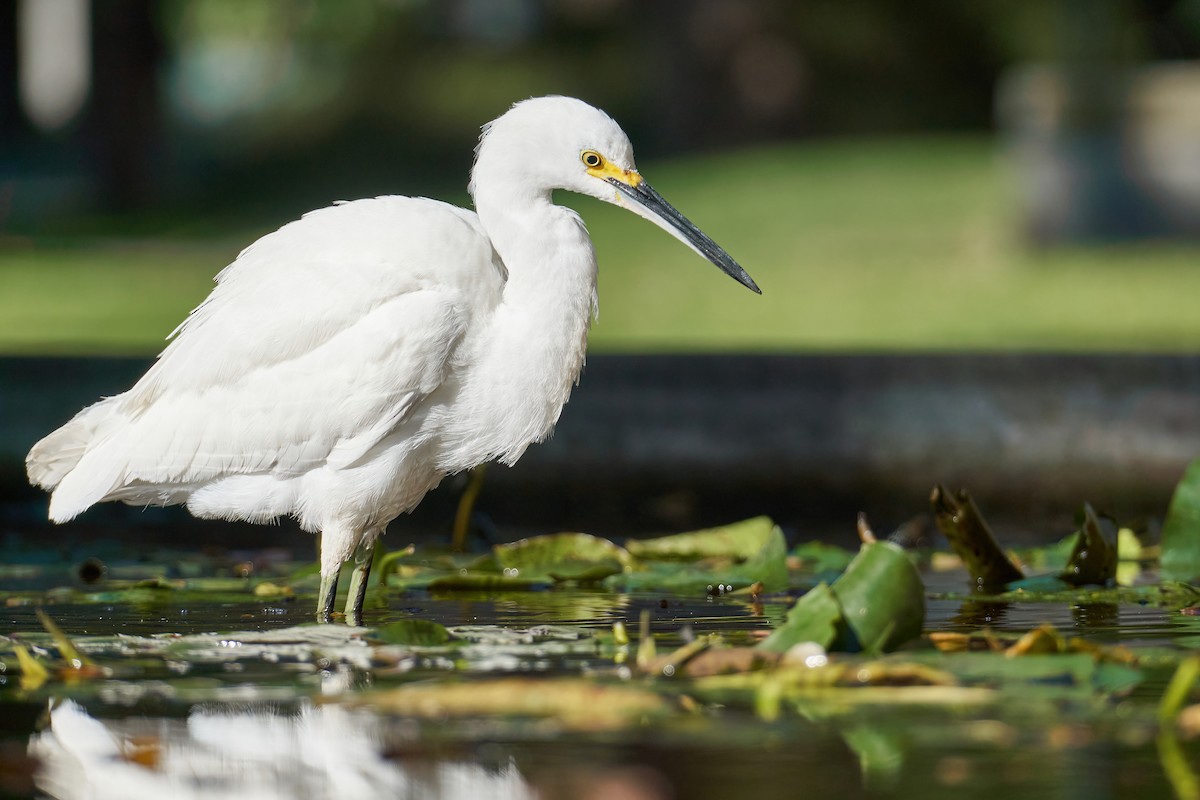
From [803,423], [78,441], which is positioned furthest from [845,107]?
[78,441]

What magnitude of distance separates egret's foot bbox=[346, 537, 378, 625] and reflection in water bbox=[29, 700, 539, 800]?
1268mm

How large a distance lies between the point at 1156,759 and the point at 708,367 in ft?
14.3

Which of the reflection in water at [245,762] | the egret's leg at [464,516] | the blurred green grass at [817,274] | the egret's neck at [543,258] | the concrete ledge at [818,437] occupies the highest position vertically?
the blurred green grass at [817,274]

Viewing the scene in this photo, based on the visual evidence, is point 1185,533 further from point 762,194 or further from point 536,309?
point 762,194

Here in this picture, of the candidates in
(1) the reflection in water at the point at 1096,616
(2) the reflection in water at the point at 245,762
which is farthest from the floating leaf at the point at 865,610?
(2) the reflection in water at the point at 245,762

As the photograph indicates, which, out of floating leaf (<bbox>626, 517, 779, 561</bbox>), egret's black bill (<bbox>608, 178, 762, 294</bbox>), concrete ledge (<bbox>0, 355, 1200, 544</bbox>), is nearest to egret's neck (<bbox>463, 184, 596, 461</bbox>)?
egret's black bill (<bbox>608, 178, 762, 294</bbox>)

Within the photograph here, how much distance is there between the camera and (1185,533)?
18.0 ft

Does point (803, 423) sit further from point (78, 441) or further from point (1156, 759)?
point (1156, 759)

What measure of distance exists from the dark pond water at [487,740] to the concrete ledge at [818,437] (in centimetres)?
285

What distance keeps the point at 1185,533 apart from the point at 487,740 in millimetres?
2869

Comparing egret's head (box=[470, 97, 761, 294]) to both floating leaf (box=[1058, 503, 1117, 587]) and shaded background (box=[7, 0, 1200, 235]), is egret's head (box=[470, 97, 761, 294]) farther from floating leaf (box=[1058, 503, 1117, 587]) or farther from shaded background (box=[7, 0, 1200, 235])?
shaded background (box=[7, 0, 1200, 235])

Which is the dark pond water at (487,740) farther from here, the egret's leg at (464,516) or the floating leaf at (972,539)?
the egret's leg at (464,516)

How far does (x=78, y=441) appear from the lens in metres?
5.27

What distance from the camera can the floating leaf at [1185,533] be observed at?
545 cm
